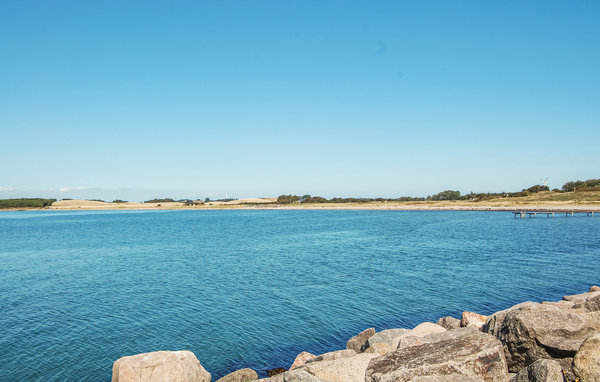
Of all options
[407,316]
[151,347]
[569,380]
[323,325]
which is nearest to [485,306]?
[407,316]

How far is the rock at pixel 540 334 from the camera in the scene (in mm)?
9477

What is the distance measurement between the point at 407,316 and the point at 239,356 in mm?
9849

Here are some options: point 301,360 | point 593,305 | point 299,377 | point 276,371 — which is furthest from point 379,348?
point 593,305

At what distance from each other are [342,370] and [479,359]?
4087mm

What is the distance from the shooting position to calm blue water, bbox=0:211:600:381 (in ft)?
58.6

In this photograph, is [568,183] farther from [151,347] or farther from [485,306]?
[151,347]

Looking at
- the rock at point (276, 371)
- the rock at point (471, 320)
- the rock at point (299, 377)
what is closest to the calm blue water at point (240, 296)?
the rock at point (276, 371)

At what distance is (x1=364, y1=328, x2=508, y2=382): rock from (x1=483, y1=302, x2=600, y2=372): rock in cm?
131

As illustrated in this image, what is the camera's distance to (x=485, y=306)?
23.5 m

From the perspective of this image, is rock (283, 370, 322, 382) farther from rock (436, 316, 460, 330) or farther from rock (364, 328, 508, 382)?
rock (436, 316, 460, 330)

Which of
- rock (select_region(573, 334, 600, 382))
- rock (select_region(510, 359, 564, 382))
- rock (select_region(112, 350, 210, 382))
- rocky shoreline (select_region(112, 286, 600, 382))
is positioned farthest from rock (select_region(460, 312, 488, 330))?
rock (select_region(112, 350, 210, 382))

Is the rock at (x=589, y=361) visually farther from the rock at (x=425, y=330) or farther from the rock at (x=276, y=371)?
the rock at (x=276, y=371)

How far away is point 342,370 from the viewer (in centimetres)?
1127

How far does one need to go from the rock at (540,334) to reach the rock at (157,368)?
9.47 m
